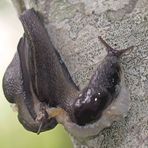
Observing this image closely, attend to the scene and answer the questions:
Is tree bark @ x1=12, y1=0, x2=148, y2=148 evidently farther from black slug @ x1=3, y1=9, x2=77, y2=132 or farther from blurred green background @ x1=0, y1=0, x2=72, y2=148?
blurred green background @ x1=0, y1=0, x2=72, y2=148

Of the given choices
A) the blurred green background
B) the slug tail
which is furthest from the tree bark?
the blurred green background

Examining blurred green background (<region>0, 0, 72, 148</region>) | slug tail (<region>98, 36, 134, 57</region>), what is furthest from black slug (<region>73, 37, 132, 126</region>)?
blurred green background (<region>0, 0, 72, 148</region>)

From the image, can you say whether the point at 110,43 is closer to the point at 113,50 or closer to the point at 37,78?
the point at 113,50

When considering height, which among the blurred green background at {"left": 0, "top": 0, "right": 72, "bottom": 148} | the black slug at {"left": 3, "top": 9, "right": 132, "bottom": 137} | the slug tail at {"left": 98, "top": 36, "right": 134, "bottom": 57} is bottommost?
the blurred green background at {"left": 0, "top": 0, "right": 72, "bottom": 148}

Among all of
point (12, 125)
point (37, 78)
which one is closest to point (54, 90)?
point (37, 78)

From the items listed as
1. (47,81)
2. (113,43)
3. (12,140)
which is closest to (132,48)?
(113,43)

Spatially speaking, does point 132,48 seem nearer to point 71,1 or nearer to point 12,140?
point 71,1

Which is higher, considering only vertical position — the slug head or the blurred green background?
the slug head

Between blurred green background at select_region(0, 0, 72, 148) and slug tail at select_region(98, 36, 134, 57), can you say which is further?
blurred green background at select_region(0, 0, 72, 148)
